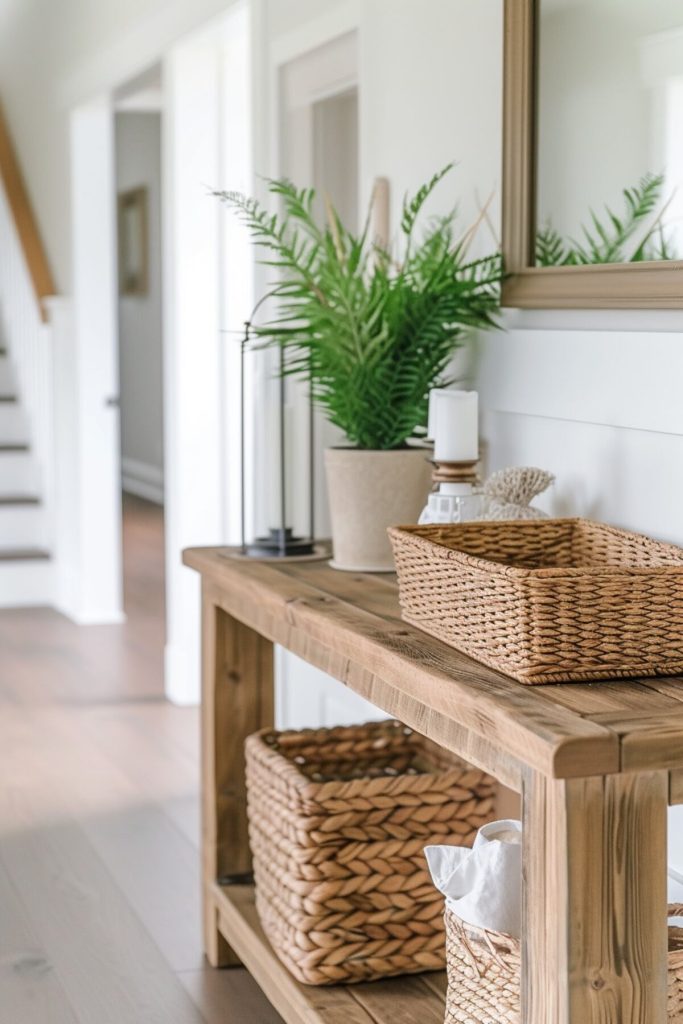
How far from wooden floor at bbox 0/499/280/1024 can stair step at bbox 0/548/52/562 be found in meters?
0.75

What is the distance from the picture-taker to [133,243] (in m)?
9.88

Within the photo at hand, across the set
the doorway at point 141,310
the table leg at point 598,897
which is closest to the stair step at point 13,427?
the doorway at point 141,310

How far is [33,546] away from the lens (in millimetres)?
6047

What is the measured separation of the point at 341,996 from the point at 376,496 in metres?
0.73

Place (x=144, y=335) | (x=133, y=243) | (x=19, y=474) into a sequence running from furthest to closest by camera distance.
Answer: (x=133, y=243) < (x=144, y=335) < (x=19, y=474)

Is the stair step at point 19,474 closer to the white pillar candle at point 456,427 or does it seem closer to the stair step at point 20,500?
the stair step at point 20,500

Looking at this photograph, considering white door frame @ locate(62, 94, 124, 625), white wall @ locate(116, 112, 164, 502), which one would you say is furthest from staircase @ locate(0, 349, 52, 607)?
white wall @ locate(116, 112, 164, 502)

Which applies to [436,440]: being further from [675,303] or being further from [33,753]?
[33,753]

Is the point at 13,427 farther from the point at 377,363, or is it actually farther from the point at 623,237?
the point at 623,237

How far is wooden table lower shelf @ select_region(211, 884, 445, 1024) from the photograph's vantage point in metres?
2.00

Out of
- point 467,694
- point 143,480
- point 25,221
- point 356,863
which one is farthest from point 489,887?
point 143,480

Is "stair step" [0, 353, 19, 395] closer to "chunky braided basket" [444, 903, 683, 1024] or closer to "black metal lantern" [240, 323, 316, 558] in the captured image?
"black metal lantern" [240, 323, 316, 558]

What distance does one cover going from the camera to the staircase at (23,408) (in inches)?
230

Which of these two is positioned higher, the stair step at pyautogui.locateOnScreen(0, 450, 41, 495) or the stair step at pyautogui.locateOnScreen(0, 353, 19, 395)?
the stair step at pyautogui.locateOnScreen(0, 353, 19, 395)
